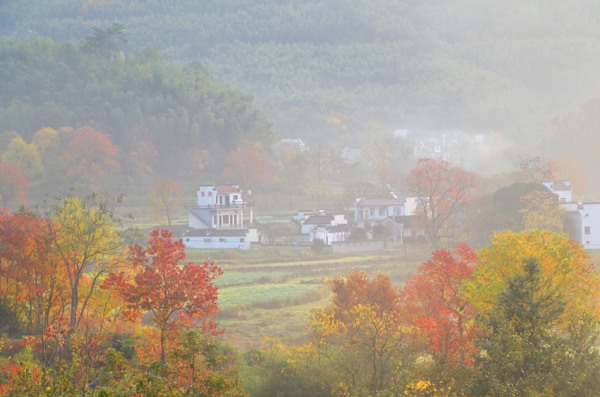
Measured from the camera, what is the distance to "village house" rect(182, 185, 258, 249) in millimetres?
63125

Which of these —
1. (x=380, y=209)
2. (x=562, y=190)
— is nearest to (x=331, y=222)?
(x=380, y=209)

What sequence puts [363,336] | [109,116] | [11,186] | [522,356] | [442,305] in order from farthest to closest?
[109,116] → [11,186] → [442,305] → [363,336] → [522,356]

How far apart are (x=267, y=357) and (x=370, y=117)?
444ft

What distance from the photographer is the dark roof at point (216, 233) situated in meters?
63.0

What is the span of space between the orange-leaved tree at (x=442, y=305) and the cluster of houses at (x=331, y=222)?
2580cm

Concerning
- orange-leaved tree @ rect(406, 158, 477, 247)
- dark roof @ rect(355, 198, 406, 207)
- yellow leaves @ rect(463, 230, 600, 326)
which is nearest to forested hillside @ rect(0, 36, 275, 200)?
dark roof @ rect(355, 198, 406, 207)

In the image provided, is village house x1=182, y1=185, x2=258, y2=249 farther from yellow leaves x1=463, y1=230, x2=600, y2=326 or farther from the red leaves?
the red leaves

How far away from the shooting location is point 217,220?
6900cm

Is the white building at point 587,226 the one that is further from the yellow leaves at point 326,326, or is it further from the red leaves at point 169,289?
the red leaves at point 169,289

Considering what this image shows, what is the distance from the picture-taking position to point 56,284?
3162 centimetres

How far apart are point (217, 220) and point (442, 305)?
130ft

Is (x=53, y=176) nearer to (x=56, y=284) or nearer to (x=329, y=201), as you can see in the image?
(x=329, y=201)

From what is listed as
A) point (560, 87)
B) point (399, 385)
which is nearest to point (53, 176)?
point (399, 385)

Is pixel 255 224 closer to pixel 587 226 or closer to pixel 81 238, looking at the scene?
pixel 587 226
